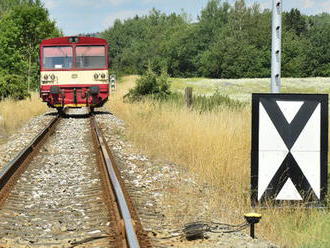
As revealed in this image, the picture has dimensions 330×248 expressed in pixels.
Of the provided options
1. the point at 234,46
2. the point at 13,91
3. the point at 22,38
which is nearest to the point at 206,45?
the point at 234,46

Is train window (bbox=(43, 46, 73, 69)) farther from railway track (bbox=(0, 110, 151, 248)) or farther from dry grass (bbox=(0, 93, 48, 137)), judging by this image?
railway track (bbox=(0, 110, 151, 248))

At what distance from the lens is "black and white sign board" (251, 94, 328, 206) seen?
5.23 m

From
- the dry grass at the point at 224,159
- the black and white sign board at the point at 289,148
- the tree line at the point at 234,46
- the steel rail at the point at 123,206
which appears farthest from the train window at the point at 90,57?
the tree line at the point at 234,46

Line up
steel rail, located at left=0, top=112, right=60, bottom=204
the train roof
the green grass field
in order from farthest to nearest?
the green grass field → the train roof → steel rail, located at left=0, top=112, right=60, bottom=204

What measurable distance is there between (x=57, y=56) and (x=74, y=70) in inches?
31.7

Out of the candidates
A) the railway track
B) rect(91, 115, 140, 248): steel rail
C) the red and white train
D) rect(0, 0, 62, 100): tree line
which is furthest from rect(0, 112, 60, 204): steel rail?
rect(0, 0, 62, 100): tree line

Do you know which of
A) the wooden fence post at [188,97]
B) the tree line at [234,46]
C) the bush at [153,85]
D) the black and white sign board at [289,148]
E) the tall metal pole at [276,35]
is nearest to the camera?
the black and white sign board at [289,148]

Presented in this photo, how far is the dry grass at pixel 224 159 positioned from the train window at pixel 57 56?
16.7 ft

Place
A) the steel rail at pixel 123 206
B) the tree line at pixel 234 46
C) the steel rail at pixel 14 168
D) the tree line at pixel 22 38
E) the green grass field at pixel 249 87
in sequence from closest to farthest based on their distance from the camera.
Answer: the steel rail at pixel 123 206 < the steel rail at pixel 14 168 < the green grass field at pixel 249 87 < the tree line at pixel 22 38 < the tree line at pixel 234 46

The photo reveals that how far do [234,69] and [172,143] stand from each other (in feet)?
226

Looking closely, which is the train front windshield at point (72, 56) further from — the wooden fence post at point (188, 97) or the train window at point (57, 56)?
the wooden fence post at point (188, 97)

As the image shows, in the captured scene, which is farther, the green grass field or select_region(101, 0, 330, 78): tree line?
select_region(101, 0, 330, 78): tree line

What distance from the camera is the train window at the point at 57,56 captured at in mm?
18844

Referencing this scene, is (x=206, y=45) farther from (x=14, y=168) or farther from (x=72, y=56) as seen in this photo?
(x=14, y=168)
